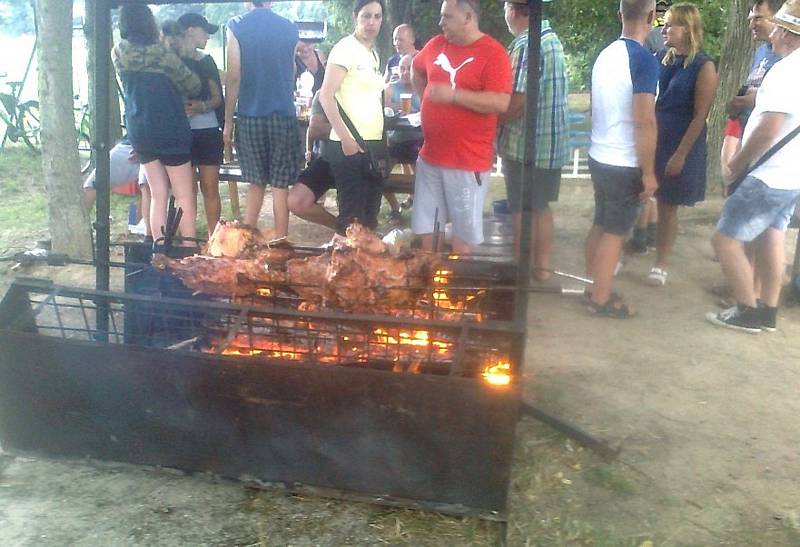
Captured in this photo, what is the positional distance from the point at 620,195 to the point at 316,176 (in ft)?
8.77

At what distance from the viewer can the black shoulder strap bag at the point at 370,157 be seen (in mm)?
5457

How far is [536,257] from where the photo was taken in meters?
6.22

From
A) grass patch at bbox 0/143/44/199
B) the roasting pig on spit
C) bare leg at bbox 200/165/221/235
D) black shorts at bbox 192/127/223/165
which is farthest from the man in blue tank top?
grass patch at bbox 0/143/44/199

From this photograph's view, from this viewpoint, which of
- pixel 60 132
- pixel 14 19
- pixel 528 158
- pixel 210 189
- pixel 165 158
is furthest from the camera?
pixel 14 19

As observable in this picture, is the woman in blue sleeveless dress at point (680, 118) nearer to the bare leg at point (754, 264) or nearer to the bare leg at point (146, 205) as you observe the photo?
the bare leg at point (754, 264)

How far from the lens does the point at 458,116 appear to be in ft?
16.0

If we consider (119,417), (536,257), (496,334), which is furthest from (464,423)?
(536,257)

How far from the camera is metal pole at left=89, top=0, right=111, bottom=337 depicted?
3377 mm

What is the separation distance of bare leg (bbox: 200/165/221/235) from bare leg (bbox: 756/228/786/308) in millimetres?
4705

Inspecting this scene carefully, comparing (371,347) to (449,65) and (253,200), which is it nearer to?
(449,65)

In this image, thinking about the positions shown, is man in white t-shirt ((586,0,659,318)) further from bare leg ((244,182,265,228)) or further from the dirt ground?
bare leg ((244,182,265,228))

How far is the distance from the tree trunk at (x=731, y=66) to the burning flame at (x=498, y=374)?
316 inches

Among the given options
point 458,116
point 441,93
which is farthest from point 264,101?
point 441,93

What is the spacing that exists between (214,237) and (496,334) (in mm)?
1798
